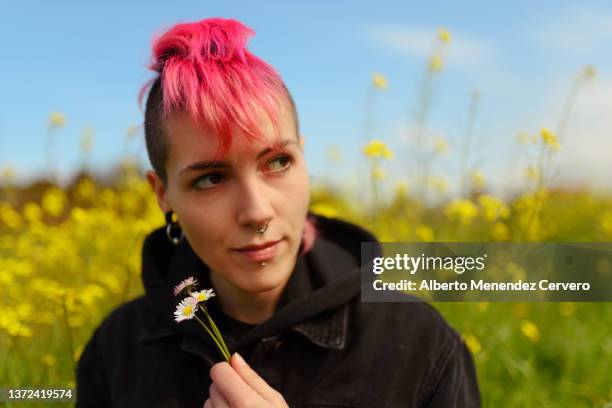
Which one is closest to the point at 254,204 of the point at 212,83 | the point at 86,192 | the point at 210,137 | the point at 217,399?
the point at 210,137

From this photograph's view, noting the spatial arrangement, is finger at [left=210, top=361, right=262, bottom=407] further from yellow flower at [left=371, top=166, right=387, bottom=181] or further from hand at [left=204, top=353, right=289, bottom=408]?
yellow flower at [left=371, top=166, right=387, bottom=181]

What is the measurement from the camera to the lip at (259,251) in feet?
4.49

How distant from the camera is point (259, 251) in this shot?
4.50 feet

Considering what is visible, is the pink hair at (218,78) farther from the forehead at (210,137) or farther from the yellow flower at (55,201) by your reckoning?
the yellow flower at (55,201)

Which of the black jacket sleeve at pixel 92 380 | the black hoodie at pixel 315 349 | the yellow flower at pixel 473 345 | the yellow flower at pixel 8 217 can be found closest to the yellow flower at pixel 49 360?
the black jacket sleeve at pixel 92 380

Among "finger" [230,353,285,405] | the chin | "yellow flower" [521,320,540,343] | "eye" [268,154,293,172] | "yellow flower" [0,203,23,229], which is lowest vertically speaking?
"yellow flower" [521,320,540,343]

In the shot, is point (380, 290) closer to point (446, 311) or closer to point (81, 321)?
point (446, 311)

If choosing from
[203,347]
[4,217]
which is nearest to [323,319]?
[203,347]

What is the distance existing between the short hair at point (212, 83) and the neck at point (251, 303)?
359 millimetres

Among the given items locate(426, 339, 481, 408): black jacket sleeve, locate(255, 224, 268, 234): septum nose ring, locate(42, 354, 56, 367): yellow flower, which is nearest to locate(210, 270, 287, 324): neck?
locate(255, 224, 268, 234): septum nose ring

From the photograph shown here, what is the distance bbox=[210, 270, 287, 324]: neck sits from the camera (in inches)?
64.6

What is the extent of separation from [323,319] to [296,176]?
40 centimetres

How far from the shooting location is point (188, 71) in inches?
54.4

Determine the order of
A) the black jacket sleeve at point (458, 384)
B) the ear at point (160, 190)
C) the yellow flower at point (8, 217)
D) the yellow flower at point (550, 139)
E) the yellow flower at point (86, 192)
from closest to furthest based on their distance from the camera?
the black jacket sleeve at point (458, 384)
the ear at point (160, 190)
the yellow flower at point (550, 139)
the yellow flower at point (8, 217)
the yellow flower at point (86, 192)
